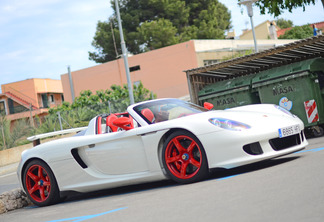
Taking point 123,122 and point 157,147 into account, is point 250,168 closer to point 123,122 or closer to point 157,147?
point 157,147

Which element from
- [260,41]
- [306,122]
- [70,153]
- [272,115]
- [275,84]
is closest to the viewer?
[272,115]

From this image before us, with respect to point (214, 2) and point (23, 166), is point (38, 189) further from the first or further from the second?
point (214, 2)

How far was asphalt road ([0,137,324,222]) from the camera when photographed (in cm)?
391

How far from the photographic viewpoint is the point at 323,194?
4.11m

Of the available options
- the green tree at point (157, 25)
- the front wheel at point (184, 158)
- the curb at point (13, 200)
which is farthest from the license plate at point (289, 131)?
the green tree at point (157, 25)

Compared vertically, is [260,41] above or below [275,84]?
above

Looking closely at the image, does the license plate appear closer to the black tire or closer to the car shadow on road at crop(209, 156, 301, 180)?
the car shadow on road at crop(209, 156, 301, 180)

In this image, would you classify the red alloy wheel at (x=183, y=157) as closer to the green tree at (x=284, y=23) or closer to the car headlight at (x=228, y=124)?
the car headlight at (x=228, y=124)

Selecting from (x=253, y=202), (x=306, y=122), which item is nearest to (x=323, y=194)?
(x=253, y=202)

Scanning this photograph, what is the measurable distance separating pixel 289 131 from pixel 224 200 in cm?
211

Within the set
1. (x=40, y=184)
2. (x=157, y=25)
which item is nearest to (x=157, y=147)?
(x=40, y=184)

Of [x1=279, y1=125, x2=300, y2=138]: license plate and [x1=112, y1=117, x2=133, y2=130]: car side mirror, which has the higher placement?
[x1=112, y1=117, x2=133, y2=130]: car side mirror

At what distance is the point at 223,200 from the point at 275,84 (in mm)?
7948

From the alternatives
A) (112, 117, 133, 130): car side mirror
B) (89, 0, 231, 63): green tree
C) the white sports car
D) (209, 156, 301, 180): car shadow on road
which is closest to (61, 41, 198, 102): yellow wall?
(89, 0, 231, 63): green tree
